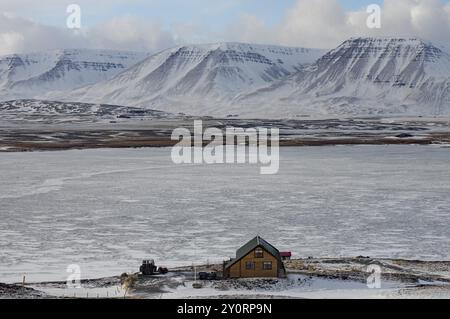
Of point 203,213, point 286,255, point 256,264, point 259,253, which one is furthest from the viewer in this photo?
point 203,213

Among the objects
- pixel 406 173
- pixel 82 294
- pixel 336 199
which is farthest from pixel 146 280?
pixel 406 173

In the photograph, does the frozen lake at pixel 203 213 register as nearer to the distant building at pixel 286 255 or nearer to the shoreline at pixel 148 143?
the distant building at pixel 286 255

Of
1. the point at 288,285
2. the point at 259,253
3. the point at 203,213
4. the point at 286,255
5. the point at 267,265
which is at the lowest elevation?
the point at 288,285

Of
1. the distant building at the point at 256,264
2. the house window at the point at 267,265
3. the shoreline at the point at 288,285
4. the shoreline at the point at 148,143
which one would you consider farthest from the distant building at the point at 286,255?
the shoreline at the point at 148,143

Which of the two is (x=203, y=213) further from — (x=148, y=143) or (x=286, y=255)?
(x=148, y=143)

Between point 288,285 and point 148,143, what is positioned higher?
point 148,143

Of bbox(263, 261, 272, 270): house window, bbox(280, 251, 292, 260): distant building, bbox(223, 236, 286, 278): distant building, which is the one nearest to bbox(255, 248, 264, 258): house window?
bbox(223, 236, 286, 278): distant building

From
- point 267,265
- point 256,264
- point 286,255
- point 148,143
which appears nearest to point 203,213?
point 286,255
